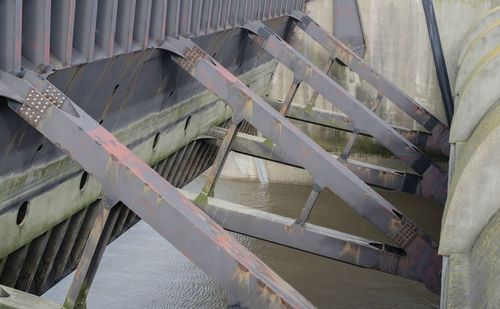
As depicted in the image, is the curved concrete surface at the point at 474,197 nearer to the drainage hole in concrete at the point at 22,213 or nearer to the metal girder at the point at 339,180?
the metal girder at the point at 339,180

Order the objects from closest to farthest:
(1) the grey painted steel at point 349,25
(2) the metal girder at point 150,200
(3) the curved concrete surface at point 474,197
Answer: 1. (3) the curved concrete surface at point 474,197
2. (2) the metal girder at point 150,200
3. (1) the grey painted steel at point 349,25

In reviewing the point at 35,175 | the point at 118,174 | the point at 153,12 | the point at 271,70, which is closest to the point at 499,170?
the point at 118,174

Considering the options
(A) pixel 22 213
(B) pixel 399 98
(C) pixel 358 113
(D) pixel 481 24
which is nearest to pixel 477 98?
(C) pixel 358 113

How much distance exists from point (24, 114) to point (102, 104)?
49.2 inches

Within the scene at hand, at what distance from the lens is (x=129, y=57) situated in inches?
158

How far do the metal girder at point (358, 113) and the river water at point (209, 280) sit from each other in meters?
1.40

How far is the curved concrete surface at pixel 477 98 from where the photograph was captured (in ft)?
11.8

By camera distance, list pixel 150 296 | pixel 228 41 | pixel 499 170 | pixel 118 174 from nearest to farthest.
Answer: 1. pixel 499 170
2. pixel 118 174
3. pixel 228 41
4. pixel 150 296

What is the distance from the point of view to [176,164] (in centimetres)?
633

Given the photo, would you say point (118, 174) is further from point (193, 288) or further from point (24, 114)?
point (193, 288)

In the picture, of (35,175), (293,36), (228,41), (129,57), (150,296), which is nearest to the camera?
(35,175)

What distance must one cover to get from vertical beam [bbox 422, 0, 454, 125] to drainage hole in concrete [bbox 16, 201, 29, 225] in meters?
6.54

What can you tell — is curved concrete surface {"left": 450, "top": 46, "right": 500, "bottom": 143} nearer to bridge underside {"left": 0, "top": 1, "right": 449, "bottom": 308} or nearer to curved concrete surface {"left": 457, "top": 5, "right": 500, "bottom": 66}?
bridge underside {"left": 0, "top": 1, "right": 449, "bottom": 308}

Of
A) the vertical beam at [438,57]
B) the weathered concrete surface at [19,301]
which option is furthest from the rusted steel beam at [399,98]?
the weathered concrete surface at [19,301]
